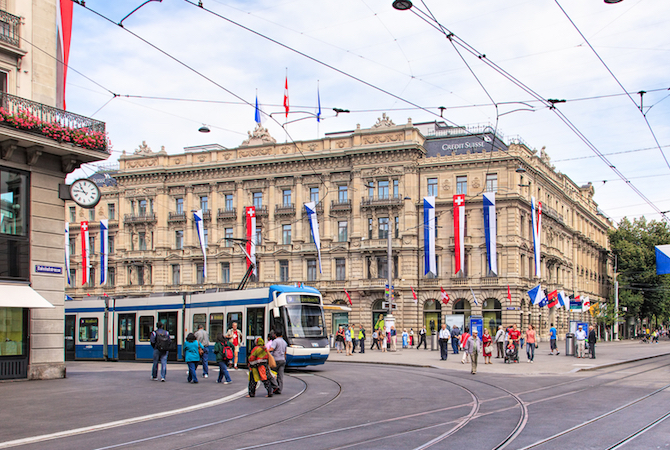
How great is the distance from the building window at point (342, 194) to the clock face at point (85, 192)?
37993mm

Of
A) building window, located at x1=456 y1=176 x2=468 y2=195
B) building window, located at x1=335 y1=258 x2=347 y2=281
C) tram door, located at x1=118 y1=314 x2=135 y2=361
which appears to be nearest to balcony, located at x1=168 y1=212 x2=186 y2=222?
building window, located at x1=335 y1=258 x2=347 y2=281

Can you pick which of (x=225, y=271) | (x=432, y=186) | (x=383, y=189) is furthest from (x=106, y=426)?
(x=225, y=271)

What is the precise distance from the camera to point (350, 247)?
5609 cm

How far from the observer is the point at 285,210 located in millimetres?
58844

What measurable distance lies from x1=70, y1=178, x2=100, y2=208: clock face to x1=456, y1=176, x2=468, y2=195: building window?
3852cm

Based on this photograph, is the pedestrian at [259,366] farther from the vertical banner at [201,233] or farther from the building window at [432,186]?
the building window at [432,186]

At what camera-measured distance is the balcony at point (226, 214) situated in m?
60.5

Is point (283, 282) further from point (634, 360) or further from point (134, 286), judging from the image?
point (634, 360)

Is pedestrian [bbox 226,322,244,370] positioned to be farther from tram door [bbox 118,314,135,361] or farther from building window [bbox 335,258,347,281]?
building window [bbox 335,258,347,281]

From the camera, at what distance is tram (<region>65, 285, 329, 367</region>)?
24.0 metres

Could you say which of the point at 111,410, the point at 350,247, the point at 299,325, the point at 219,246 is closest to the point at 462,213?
the point at 350,247

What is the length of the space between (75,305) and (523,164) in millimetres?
36658

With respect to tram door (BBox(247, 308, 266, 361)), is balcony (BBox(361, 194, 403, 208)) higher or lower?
higher

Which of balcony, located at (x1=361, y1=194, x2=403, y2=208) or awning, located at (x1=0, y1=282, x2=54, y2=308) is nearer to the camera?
awning, located at (x1=0, y1=282, x2=54, y2=308)
